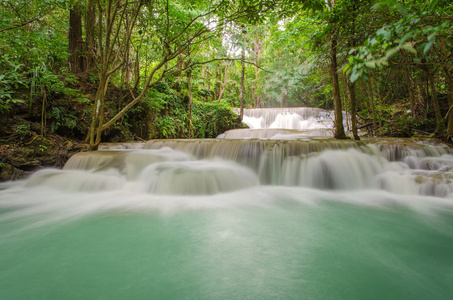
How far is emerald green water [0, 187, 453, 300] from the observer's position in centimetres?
146

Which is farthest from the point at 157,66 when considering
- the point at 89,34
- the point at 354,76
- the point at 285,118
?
the point at 285,118

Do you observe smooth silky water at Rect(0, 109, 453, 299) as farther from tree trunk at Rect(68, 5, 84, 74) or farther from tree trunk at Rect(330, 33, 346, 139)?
tree trunk at Rect(68, 5, 84, 74)

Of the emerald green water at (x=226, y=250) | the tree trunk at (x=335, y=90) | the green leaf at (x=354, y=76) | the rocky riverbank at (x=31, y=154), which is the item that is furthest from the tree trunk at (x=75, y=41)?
the green leaf at (x=354, y=76)

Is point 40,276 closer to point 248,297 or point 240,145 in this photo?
point 248,297

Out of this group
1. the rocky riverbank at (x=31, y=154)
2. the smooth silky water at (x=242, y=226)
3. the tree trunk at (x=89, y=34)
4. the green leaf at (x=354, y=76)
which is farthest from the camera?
the tree trunk at (x=89, y=34)

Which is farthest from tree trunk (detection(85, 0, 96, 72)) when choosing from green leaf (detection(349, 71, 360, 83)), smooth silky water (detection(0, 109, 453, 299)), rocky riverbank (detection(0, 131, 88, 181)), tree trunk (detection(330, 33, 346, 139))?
green leaf (detection(349, 71, 360, 83))

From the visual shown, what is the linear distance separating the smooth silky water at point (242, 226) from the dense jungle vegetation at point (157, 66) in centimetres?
151

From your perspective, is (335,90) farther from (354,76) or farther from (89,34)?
(89,34)

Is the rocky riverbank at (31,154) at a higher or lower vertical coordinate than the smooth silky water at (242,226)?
higher

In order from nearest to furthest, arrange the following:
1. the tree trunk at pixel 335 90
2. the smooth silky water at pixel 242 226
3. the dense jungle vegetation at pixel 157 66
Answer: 1. the smooth silky water at pixel 242 226
2. the dense jungle vegetation at pixel 157 66
3. the tree trunk at pixel 335 90

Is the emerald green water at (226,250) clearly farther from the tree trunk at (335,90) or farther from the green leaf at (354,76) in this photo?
the tree trunk at (335,90)

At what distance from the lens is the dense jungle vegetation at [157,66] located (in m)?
4.30

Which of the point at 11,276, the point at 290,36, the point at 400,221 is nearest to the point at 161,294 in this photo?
the point at 11,276

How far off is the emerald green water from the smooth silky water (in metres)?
0.01
